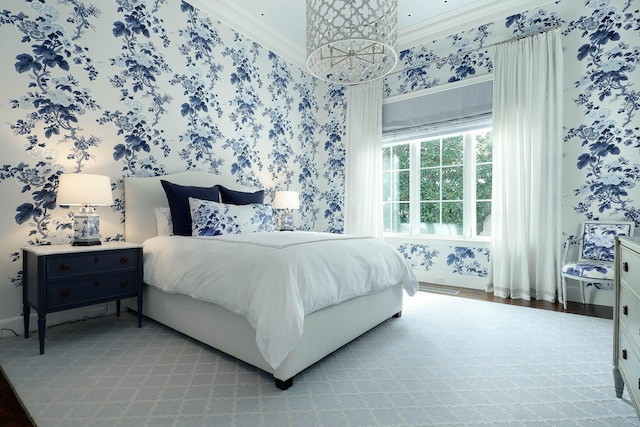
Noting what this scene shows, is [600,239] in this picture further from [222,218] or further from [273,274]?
[222,218]

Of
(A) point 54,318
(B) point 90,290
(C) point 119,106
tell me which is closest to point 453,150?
(C) point 119,106

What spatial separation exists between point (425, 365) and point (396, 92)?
349cm

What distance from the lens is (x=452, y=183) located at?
159 inches

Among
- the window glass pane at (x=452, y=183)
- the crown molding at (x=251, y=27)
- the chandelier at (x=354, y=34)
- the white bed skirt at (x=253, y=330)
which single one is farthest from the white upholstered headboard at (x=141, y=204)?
the window glass pane at (x=452, y=183)

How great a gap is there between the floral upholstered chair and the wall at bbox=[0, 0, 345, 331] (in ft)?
10.8

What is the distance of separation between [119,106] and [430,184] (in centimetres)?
345

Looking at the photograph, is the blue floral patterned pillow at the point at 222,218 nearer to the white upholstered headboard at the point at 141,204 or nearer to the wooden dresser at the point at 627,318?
the white upholstered headboard at the point at 141,204

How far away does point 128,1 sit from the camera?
9.55ft

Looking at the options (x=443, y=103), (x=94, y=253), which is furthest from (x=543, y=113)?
(x=94, y=253)

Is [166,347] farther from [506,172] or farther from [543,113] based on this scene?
[543,113]

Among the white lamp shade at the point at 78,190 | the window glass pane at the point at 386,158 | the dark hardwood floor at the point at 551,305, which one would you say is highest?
the window glass pane at the point at 386,158

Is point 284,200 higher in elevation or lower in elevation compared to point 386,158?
lower

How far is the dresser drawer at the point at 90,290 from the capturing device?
2088 millimetres

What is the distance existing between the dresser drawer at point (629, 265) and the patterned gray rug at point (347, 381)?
1.97 feet
